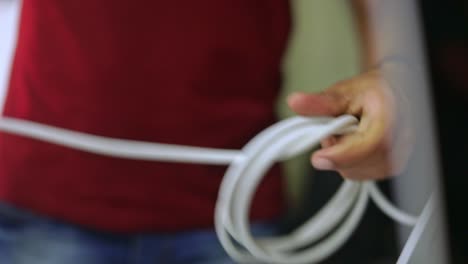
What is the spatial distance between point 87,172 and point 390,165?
0.28m

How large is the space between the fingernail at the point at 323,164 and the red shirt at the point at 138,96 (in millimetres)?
78

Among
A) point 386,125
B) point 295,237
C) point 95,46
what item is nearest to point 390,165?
point 386,125

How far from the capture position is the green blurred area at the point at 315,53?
24.5 inches

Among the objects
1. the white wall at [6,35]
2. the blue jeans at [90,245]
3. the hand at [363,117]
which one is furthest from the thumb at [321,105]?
the white wall at [6,35]

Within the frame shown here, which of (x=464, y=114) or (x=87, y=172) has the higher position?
(x=464, y=114)

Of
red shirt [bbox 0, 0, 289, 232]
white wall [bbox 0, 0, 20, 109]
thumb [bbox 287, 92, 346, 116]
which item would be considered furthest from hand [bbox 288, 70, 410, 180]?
white wall [bbox 0, 0, 20, 109]

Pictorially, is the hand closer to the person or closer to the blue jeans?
the person

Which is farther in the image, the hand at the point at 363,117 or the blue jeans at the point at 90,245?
the blue jeans at the point at 90,245

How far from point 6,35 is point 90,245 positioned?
211mm

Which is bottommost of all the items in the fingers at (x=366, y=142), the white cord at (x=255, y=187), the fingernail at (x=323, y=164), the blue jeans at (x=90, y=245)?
the blue jeans at (x=90, y=245)

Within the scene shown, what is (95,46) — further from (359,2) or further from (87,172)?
(359,2)

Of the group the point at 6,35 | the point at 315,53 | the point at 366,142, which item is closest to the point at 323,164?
the point at 366,142

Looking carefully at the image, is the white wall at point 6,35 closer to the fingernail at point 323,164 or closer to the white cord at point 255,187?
the white cord at point 255,187

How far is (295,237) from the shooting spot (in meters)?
0.68
